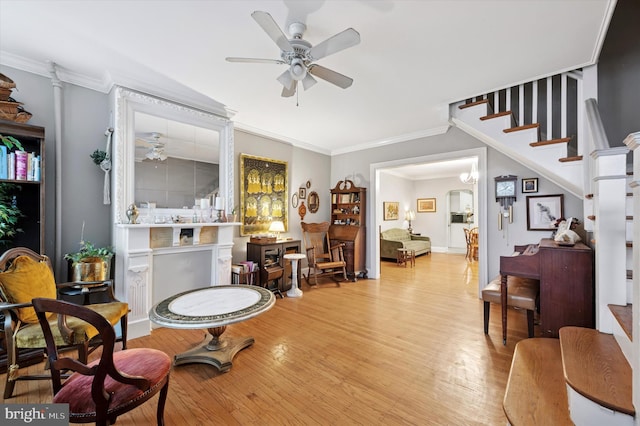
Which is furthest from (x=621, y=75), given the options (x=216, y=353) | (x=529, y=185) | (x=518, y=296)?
(x=216, y=353)

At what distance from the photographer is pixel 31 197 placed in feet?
8.33

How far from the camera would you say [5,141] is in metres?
2.26

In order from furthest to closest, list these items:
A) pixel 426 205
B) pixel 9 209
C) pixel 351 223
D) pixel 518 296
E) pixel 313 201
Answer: pixel 426 205 < pixel 313 201 < pixel 351 223 < pixel 518 296 < pixel 9 209

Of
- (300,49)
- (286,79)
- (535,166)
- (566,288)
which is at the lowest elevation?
(566,288)

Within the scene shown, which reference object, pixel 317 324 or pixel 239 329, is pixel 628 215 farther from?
pixel 239 329

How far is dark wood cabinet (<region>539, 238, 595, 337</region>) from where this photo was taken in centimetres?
229

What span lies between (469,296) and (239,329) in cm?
350

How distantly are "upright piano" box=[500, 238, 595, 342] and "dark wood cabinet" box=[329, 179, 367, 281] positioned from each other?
2.96 meters

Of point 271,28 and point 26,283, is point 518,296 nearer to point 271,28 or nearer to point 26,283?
point 271,28

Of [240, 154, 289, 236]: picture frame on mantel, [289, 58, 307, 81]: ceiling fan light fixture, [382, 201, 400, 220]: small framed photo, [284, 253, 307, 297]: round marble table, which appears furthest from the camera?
[382, 201, 400, 220]: small framed photo

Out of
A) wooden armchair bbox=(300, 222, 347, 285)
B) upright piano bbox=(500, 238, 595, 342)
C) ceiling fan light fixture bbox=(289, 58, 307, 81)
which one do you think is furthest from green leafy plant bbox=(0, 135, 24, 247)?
upright piano bbox=(500, 238, 595, 342)

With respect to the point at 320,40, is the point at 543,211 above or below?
below

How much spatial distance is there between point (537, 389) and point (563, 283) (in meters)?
1.29

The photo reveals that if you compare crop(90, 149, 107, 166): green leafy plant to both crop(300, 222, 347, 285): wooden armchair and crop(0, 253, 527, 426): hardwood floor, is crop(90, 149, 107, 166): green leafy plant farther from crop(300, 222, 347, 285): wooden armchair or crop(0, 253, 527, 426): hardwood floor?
→ crop(300, 222, 347, 285): wooden armchair
